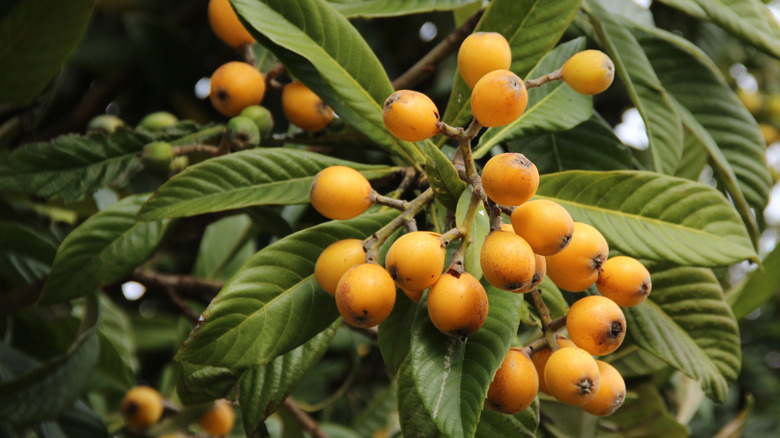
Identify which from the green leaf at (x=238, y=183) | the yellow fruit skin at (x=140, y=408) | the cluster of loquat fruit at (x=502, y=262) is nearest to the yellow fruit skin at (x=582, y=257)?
the cluster of loquat fruit at (x=502, y=262)

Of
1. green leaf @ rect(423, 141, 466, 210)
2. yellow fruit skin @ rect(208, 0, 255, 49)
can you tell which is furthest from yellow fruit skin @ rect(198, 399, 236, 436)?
green leaf @ rect(423, 141, 466, 210)

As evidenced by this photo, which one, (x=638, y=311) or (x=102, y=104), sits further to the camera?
(x=102, y=104)

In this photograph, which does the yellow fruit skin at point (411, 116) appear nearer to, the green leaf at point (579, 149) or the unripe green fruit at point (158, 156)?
the green leaf at point (579, 149)

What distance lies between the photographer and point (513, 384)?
0.88 m

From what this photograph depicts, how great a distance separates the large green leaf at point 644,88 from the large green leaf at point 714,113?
0.20 feet

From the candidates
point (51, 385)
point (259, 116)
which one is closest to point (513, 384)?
point (259, 116)

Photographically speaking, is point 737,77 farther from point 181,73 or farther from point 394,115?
point 394,115

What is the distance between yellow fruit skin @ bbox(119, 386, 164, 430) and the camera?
1.77 meters

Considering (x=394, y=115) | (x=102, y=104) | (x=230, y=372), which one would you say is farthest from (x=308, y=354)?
(x=102, y=104)

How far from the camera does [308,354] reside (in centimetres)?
115

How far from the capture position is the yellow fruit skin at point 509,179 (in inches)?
32.5

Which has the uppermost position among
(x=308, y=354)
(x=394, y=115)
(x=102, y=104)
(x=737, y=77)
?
(x=394, y=115)

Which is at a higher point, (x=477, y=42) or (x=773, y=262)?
(x=477, y=42)

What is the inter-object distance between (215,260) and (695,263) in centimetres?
139
